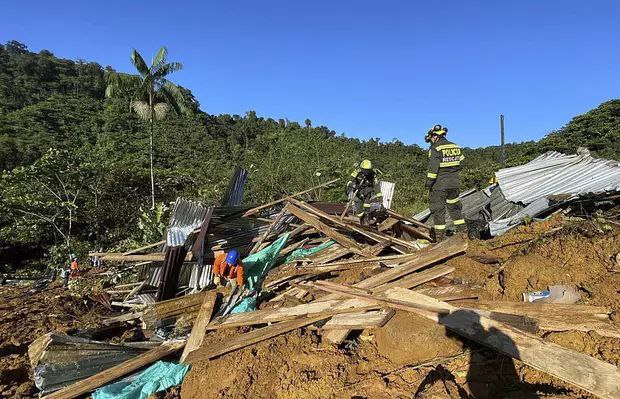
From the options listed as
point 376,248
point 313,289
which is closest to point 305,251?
point 376,248

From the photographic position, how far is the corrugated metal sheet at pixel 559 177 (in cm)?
734

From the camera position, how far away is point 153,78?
1731cm

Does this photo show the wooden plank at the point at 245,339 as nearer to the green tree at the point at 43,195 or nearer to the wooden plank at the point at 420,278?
the wooden plank at the point at 420,278

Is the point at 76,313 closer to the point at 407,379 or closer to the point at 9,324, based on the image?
the point at 9,324

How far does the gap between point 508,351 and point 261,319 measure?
277 cm

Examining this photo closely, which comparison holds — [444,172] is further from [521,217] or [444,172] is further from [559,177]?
[559,177]

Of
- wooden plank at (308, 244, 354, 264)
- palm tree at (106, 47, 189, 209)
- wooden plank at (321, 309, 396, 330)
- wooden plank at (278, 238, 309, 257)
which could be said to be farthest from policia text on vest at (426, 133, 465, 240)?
palm tree at (106, 47, 189, 209)

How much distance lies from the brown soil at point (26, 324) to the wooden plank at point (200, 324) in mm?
1895

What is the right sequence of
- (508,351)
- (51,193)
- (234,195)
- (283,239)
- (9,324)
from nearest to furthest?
(508,351) < (9,324) < (283,239) < (234,195) < (51,193)

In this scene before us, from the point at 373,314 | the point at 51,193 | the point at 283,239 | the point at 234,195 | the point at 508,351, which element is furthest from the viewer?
the point at 51,193

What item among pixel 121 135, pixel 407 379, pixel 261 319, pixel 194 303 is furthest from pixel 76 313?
pixel 121 135

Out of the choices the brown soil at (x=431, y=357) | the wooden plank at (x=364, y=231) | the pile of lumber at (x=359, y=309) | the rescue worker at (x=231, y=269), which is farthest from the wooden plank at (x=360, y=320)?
the wooden plank at (x=364, y=231)

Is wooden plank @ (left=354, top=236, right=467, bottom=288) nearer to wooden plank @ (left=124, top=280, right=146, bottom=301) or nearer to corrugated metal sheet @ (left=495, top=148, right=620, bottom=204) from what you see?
corrugated metal sheet @ (left=495, top=148, right=620, bottom=204)

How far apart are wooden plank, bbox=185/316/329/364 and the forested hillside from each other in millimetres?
A: 7586
